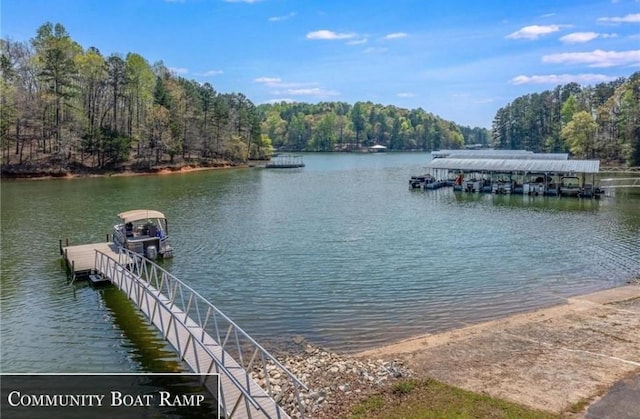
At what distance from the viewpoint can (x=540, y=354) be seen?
1501cm

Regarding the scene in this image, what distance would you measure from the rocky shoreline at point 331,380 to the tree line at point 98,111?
7172 centimetres

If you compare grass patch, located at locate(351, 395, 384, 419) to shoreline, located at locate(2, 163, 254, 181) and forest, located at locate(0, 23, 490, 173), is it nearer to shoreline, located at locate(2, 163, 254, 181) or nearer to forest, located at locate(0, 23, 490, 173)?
shoreline, located at locate(2, 163, 254, 181)

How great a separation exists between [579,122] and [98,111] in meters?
95.2

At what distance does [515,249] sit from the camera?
3095cm

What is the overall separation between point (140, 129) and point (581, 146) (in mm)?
87856

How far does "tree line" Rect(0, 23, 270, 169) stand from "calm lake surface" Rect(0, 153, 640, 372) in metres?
26.0

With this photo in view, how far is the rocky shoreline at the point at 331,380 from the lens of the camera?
1172 centimetres

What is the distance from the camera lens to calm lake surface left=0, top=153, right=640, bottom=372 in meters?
17.8

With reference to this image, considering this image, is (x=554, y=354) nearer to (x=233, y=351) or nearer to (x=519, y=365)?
(x=519, y=365)

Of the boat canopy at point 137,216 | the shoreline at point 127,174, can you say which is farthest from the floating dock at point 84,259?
the shoreline at point 127,174

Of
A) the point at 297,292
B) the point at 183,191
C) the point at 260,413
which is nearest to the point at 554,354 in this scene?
the point at 260,413

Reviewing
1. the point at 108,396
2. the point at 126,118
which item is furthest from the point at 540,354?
the point at 126,118

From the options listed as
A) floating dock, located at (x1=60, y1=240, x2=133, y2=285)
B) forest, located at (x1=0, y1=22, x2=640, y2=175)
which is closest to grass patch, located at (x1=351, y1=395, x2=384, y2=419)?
floating dock, located at (x1=60, y1=240, x2=133, y2=285)

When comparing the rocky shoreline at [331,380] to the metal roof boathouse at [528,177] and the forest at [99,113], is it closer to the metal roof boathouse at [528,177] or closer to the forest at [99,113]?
the metal roof boathouse at [528,177]
